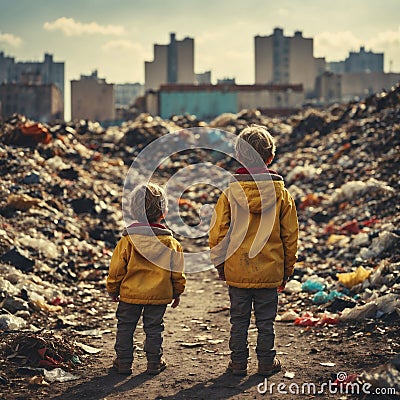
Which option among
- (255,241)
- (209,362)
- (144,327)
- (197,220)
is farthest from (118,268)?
(197,220)

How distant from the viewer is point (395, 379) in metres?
3.85

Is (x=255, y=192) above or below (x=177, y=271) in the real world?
above

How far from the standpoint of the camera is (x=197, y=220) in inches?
518

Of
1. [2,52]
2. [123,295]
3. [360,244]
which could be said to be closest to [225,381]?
[123,295]

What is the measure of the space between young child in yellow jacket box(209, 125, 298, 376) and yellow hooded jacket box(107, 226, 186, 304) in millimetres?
293

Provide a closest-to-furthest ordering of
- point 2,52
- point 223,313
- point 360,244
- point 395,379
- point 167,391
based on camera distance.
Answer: point 395,379 → point 167,391 → point 223,313 → point 360,244 → point 2,52

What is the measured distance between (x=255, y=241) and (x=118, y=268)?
0.91 meters

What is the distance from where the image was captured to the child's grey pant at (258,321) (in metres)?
4.45

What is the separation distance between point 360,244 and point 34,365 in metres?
5.27

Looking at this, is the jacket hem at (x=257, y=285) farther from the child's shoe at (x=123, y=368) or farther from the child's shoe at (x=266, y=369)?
the child's shoe at (x=123, y=368)

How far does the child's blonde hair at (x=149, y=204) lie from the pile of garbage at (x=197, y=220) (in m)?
1.29

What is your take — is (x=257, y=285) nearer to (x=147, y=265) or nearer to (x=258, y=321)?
(x=258, y=321)

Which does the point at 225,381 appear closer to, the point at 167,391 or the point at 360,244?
the point at 167,391

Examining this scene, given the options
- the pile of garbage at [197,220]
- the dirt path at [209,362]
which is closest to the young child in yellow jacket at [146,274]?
the dirt path at [209,362]
